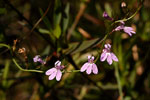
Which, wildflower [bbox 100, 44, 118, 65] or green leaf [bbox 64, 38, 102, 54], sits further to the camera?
green leaf [bbox 64, 38, 102, 54]

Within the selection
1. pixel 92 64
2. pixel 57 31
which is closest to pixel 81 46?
pixel 57 31

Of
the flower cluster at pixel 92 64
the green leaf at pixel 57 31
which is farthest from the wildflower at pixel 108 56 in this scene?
the green leaf at pixel 57 31

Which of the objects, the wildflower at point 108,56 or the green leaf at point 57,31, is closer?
the wildflower at point 108,56

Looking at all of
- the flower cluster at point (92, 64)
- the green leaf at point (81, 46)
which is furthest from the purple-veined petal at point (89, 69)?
the green leaf at point (81, 46)

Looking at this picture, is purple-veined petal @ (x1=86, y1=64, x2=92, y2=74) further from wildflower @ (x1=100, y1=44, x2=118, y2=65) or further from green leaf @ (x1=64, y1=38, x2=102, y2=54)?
green leaf @ (x1=64, y1=38, x2=102, y2=54)

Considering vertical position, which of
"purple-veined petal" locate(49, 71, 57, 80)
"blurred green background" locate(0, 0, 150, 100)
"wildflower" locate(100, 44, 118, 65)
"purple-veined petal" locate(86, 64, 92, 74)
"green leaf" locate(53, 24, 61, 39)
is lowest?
"blurred green background" locate(0, 0, 150, 100)

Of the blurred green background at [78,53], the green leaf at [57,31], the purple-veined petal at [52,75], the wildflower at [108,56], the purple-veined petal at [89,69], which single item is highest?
the green leaf at [57,31]

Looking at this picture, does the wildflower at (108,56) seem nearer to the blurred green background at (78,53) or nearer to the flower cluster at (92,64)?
the flower cluster at (92,64)

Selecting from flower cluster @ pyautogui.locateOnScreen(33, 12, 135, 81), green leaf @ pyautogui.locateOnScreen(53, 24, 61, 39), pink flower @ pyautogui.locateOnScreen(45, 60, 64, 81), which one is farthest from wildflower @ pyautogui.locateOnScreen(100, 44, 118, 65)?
green leaf @ pyautogui.locateOnScreen(53, 24, 61, 39)

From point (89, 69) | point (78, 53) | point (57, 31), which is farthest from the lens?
point (78, 53)

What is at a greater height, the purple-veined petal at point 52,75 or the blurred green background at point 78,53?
the purple-veined petal at point 52,75

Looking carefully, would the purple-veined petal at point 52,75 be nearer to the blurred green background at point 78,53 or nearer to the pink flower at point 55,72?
the pink flower at point 55,72

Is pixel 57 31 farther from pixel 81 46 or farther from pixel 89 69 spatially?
pixel 89 69
